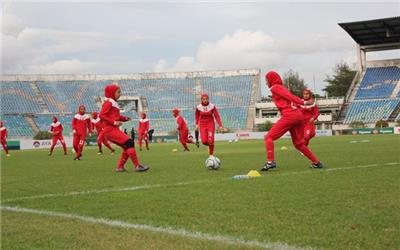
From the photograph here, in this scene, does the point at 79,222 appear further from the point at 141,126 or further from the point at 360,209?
the point at 141,126

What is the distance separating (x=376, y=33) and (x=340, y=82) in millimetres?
44441

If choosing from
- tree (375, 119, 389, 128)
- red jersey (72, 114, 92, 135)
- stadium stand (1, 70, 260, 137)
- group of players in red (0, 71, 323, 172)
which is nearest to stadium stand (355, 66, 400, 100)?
Result: tree (375, 119, 389, 128)

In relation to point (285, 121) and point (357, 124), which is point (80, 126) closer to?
point (285, 121)

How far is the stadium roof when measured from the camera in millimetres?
59000

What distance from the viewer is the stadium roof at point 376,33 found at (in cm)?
5900

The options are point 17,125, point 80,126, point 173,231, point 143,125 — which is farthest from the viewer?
point 17,125

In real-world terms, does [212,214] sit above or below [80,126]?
below

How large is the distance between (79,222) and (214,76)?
72.3 m

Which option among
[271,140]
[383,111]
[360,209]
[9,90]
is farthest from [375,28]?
[360,209]

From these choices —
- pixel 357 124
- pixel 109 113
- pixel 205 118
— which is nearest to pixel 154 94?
pixel 357 124

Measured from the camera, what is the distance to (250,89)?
73438 millimetres

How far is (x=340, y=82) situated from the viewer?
10656cm

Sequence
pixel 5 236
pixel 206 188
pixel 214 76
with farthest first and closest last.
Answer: pixel 214 76 → pixel 206 188 → pixel 5 236

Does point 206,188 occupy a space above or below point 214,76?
below
